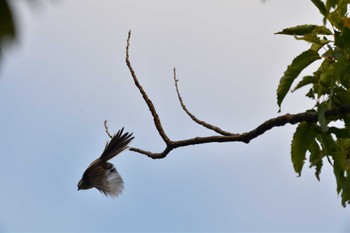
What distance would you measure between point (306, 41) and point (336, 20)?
0.34 meters

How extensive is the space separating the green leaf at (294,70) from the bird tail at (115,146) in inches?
61.0

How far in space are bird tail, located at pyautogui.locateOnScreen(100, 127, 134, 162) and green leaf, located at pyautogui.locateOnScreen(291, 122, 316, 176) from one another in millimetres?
1495

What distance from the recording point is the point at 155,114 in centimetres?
438

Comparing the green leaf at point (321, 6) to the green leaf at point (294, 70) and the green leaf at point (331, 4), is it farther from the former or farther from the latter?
the green leaf at point (294, 70)

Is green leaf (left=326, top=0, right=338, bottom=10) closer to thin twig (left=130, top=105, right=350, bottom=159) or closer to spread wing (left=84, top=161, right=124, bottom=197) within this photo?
thin twig (left=130, top=105, right=350, bottom=159)

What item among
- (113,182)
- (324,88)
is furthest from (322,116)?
(113,182)

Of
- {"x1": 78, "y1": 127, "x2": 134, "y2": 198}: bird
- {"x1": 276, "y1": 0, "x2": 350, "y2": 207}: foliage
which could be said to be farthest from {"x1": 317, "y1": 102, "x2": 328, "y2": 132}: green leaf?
{"x1": 78, "y1": 127, "x2": 134, "y2": 198}: bird

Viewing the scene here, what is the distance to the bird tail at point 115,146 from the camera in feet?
14.6

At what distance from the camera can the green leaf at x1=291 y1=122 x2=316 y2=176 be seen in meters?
3.79

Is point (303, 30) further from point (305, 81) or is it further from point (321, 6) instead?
point (305, 81)

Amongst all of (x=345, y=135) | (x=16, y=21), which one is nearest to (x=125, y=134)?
(x=345, y=135)

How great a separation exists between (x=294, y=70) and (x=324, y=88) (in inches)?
9.5

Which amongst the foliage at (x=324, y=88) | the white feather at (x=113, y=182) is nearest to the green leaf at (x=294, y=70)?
the foliage at (x=324, y=88)

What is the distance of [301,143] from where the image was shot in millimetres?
3836
